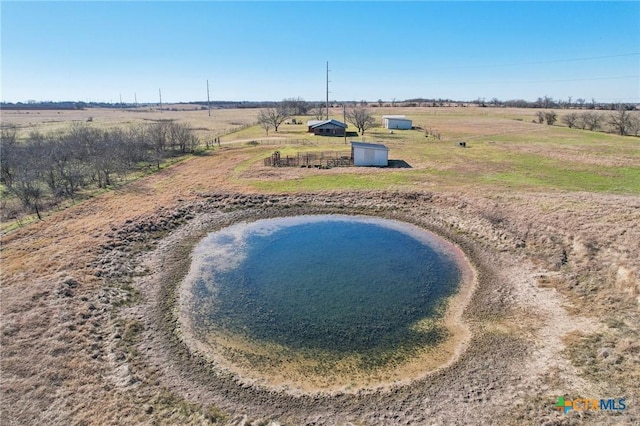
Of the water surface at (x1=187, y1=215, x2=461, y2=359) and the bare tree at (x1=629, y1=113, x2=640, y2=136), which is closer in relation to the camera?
the water surface at (x1=187, y1=215, x2=461, y2=359)

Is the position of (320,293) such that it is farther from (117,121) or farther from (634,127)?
(117,121)

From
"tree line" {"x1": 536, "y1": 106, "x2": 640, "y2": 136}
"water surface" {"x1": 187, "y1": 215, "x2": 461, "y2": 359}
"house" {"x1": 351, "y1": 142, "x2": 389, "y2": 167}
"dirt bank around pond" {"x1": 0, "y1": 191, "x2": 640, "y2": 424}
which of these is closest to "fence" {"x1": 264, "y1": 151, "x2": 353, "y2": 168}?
"house" {"x1": 351, "y1": 142, "x2": 389, "y2": 167}

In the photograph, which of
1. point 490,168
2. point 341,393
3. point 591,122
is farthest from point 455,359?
point 591,122

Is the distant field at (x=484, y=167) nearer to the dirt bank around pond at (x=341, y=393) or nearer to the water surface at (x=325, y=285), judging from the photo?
the dirt bank around pond at (x=341, y=393)

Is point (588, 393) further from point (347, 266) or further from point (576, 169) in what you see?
point (576, 169)

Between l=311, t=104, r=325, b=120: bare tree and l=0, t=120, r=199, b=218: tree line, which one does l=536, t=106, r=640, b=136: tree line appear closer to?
l=311, t=104, r=325, b=120: bare tree

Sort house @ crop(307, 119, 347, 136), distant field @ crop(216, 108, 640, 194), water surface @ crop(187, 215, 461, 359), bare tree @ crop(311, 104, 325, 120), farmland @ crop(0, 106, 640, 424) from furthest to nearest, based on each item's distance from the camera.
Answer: bare tree @ crop(311, 104, 325, 120) < house @ crop(307, 119, 347, 136) < distant field @ crop(216, 108, 640, 194) < water surface @ crop(187, 215, 461, 359) < farmland @ crop(0, 106, 640, 424)
